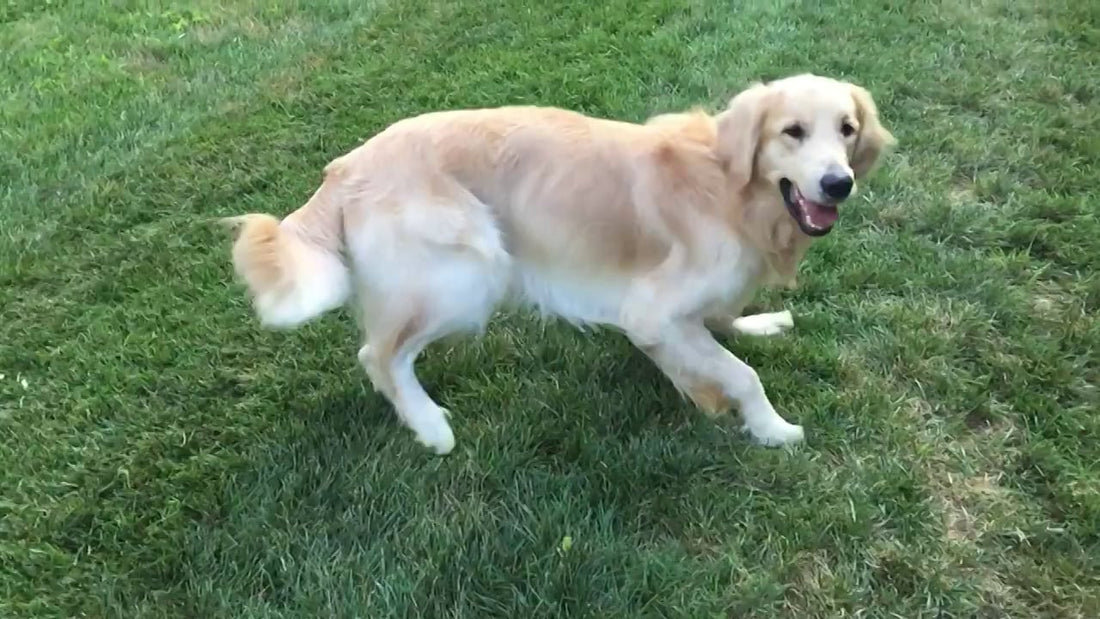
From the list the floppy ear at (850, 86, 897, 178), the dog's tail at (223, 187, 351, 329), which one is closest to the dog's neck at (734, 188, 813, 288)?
the floppy ear at (850, 86, 897, 178)

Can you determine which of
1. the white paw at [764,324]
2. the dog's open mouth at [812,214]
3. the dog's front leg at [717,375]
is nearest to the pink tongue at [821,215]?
the dog's open mouth at [812,214]

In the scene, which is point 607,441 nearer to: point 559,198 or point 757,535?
point 757,535

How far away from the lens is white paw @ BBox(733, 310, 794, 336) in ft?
10.9

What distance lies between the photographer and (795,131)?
2646 mm

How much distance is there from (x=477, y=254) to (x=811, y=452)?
3.80 feet

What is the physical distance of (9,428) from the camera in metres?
3.00

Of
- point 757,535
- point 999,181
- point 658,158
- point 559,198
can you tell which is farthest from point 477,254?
point 999,181

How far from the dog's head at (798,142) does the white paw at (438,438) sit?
44.4 inches

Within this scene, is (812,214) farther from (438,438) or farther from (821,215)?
(438,438)

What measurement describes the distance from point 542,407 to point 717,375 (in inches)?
22.0

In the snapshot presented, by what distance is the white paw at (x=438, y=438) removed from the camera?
2.89 m

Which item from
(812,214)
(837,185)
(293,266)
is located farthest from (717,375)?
(293,266)

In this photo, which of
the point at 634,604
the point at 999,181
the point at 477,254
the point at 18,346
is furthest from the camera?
the point at 999,181

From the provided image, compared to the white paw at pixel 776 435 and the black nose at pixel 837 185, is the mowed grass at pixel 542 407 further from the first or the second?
the black nose at pixel 837 185
